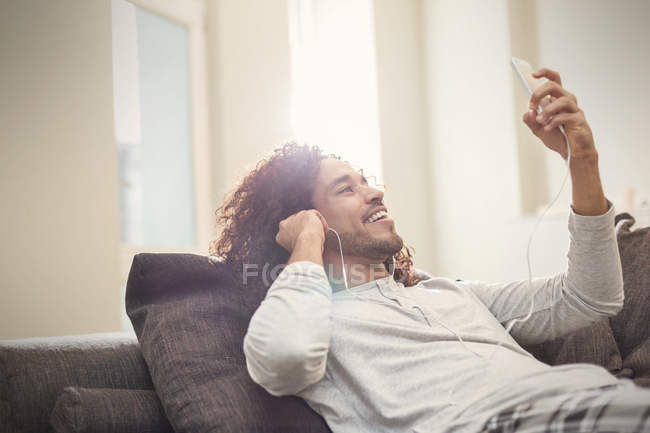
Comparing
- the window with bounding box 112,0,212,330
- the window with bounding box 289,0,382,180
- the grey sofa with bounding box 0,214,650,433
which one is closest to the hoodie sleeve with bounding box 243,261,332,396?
the grey sofa with bounding box 0,214,650,433

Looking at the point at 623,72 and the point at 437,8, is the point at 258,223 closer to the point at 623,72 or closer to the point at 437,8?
the point at 623,72

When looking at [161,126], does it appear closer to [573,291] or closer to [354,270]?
[354,270]

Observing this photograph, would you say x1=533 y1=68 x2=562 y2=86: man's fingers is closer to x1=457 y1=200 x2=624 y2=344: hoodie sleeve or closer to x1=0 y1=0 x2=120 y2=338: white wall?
x1=457 y1=200 x2=624 y2=344: hoodie sleeve

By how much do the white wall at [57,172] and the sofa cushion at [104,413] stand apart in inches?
54.6

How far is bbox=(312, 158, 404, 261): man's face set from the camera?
5.12 feet

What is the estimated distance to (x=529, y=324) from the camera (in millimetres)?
1518

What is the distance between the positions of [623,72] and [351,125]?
181cm

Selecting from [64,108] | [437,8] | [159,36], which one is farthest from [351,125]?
[64,108]

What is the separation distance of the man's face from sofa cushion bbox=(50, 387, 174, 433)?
0.61 m

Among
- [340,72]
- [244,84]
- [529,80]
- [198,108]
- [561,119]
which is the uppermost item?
[340,72]

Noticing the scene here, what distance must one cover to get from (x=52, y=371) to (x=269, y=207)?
714 mm

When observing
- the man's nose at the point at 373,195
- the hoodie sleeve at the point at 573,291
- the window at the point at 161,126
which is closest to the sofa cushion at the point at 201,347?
the man's nose at the point at 373,195

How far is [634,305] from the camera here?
160cm

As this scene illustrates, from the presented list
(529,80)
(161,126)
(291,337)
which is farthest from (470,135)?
(291,337)
